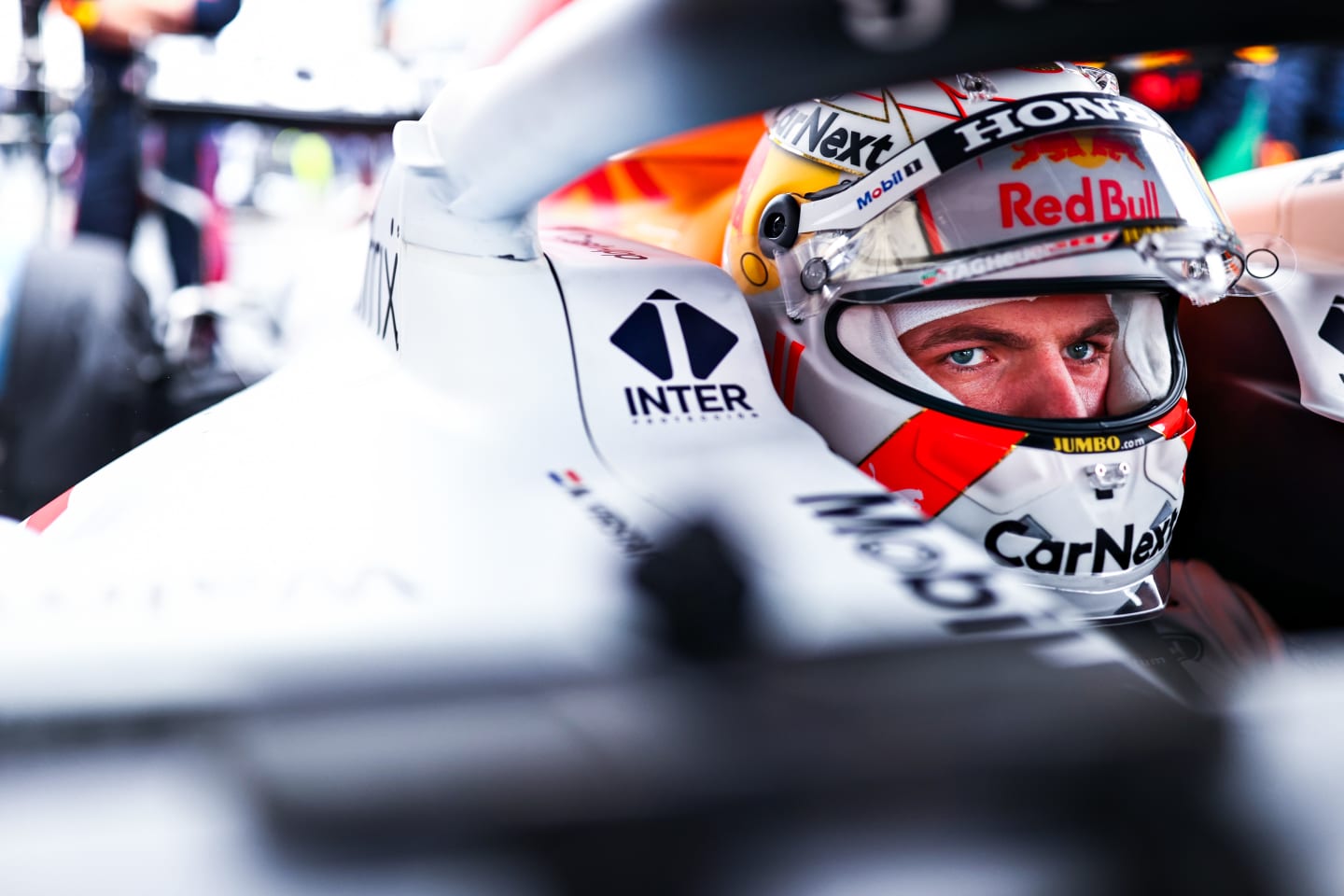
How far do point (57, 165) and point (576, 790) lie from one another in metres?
6.21

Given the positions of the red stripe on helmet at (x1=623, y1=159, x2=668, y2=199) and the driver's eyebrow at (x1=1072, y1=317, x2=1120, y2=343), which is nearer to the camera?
the driver's eyebrow at (x1=1072, y1=317, x2=1120, y2=343)

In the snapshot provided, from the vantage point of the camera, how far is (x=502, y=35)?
56.6 inches

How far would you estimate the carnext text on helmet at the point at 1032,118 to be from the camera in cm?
95

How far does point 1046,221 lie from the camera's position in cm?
94

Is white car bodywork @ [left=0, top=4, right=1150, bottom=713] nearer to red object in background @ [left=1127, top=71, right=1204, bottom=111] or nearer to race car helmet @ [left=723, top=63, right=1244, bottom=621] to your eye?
race car helmet @ [left=723, top=63, right=1244, bottom=621]

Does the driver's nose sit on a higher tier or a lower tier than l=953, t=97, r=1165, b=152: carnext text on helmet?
lower

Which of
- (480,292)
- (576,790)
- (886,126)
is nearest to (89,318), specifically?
(480,292)

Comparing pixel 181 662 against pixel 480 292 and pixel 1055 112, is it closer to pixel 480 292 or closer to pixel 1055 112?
pixel 480 292

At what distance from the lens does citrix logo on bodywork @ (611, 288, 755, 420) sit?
88 centimetres

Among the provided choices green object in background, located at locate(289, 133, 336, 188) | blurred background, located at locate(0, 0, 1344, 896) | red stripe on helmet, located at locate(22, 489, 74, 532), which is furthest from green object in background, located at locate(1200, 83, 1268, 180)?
green object in background, located at locate(289, 133, 336, 188)

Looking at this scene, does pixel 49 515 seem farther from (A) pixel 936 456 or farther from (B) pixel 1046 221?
(B) pixel 1046 221

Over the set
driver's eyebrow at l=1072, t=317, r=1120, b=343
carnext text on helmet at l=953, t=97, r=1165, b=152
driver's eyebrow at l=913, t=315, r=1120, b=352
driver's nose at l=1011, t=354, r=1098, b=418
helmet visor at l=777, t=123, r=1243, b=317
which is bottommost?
driver's nose at l=1011, t=354, r=1098, b=418

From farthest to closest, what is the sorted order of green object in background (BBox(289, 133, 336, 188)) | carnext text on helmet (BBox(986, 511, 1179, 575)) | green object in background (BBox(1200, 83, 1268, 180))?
green object in background (BBox(289, 133, 336, 188)), green object in background (BBox(1200, 83, 1268, 180)), carnext text on helmet (BBox(986, 511, 1179, 575))

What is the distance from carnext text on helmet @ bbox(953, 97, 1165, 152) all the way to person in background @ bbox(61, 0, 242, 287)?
209cm
